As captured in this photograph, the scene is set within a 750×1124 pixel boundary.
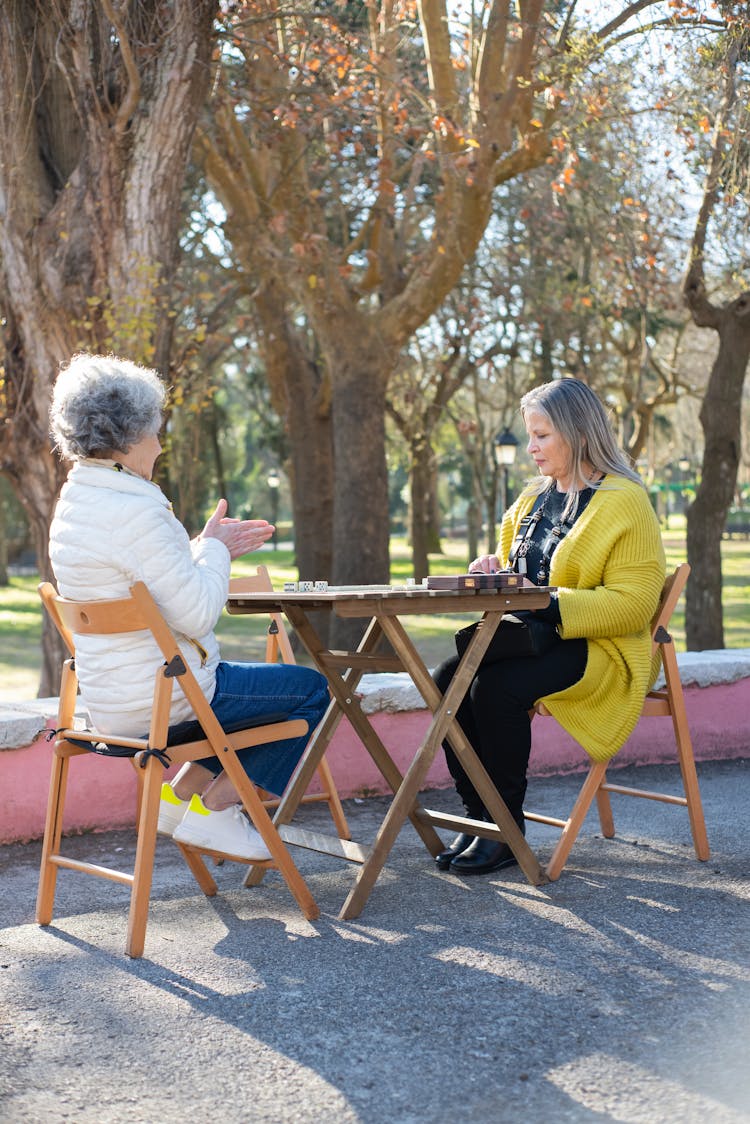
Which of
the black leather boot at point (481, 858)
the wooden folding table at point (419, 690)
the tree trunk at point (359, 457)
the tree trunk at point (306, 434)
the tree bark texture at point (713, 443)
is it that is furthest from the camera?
the tree trunk at point (306, 434)

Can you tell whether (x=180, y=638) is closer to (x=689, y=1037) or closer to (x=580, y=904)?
(x=580, y=904)

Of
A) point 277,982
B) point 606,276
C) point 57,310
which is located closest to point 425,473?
point 606,276

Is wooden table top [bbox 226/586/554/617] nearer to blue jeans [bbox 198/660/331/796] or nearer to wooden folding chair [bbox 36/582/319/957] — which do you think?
blue jeans [bbox 198/660/331/796]

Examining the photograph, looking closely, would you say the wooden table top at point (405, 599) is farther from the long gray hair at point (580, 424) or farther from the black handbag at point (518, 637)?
the long gray hair at point (580, 424)

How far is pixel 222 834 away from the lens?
4094 millimetres

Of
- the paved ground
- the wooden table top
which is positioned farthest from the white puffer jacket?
the paved ground

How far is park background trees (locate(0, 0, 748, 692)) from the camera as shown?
7.46 meters

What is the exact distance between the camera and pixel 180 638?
399cm

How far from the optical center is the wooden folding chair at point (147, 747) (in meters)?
3.77

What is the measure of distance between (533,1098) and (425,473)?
24.1m

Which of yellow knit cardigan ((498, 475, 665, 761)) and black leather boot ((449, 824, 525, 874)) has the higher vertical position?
yellow knit cardigan ((498, 475, 665, 761))

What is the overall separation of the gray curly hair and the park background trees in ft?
11.9

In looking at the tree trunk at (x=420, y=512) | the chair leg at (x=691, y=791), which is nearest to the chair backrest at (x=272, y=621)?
the chair leg at (x=691, y=791)

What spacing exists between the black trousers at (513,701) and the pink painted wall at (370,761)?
1315 mm
